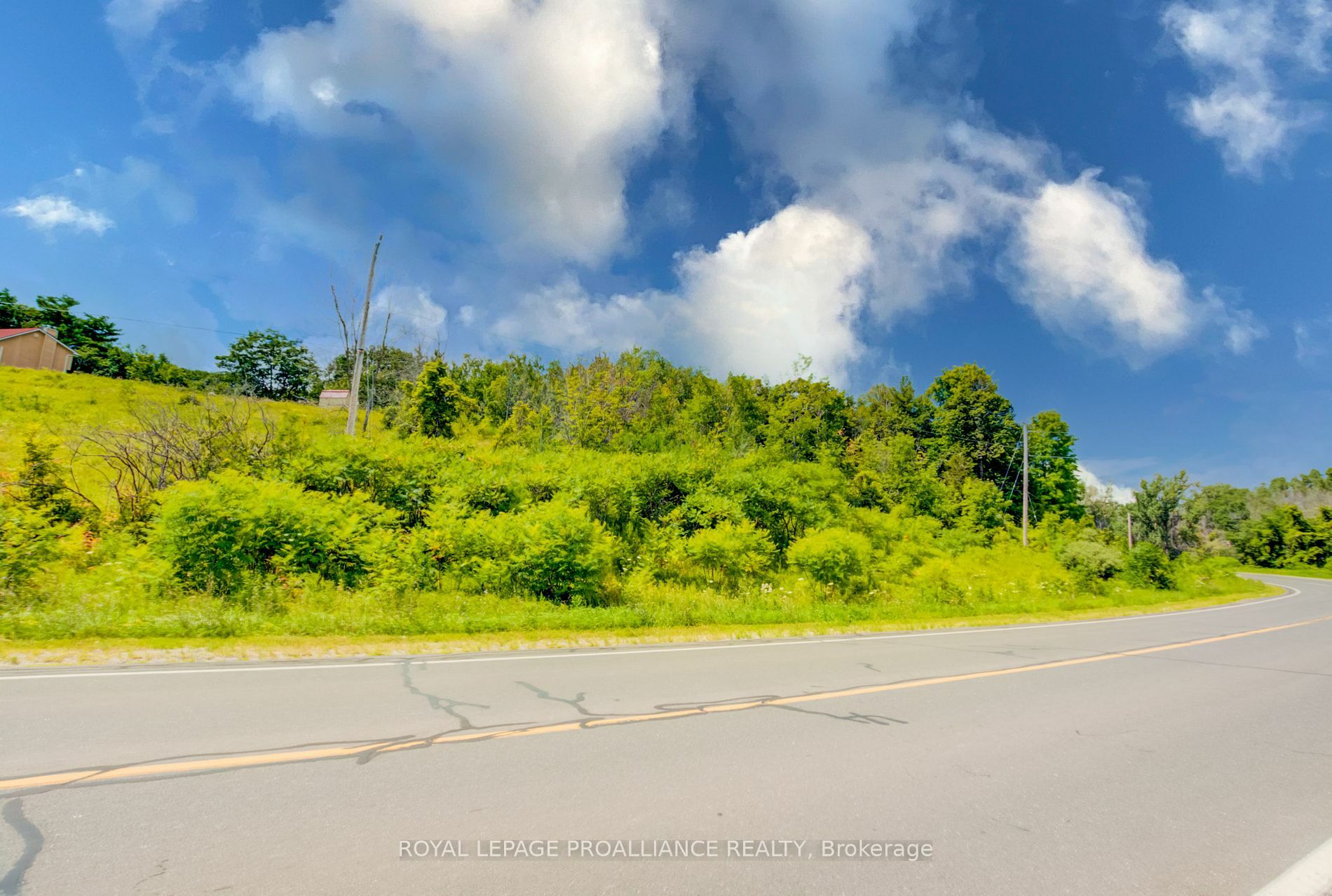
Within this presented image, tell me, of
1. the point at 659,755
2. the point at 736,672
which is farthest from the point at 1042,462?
the point at 659,755

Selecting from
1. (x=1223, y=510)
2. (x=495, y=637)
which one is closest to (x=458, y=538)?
(x=495, y=637)

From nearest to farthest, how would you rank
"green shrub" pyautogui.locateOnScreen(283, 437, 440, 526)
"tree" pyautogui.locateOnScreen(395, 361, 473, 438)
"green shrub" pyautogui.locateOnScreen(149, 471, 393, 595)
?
"green shrub" pyautogui.locateOnScreen(149, 471, 393, 595) → "green shrub" pyautogui.locateOnScreen(283, 437, 440, 526) → "tree" pyautogui.locateOnScreen(395, 361, 473, 438)

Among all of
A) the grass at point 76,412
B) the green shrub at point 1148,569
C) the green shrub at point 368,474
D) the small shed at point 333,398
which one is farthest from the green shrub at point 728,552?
the small shed at point 333,398

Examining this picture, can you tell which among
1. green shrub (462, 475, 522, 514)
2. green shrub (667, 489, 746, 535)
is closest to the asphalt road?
green shrub (462, 475, 522, 514)

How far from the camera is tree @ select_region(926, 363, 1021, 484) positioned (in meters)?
55.2

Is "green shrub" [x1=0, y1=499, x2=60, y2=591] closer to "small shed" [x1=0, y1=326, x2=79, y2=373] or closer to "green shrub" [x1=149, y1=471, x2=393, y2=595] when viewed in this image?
"green shrub" [x1=149, y1=471, x2=393, y2=595]

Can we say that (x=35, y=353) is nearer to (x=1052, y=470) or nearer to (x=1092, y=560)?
A: (x=1092, y=560)

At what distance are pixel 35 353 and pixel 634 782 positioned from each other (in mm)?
79511

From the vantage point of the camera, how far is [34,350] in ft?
187

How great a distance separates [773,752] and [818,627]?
9793 millimetres

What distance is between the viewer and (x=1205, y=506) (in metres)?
92.8

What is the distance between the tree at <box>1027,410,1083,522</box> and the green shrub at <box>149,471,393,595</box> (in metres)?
55.3

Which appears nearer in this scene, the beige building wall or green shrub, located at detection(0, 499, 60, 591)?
green shrub, located at detection(0, 499, 60, 591)

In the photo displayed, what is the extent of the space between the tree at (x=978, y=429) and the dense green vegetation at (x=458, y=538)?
15043 millimetres
